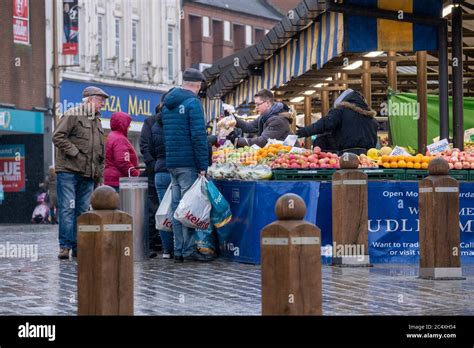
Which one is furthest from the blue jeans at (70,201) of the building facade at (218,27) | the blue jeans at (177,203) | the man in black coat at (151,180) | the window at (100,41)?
the building facade at (218,27)

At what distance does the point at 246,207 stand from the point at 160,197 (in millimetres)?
1637

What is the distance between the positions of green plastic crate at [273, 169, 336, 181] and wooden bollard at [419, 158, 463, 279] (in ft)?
7.76

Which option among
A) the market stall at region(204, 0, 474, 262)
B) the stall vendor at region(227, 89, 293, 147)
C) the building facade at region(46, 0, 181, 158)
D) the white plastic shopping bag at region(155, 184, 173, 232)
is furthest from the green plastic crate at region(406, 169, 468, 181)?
the building facade at region(46, 0, 181, 158)

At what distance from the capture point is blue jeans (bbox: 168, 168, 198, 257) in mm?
15188

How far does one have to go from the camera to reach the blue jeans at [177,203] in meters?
15.2

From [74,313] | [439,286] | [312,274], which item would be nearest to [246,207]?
[439,286]

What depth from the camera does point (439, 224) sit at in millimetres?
12617

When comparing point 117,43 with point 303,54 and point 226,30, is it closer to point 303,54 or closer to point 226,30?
point 226,30

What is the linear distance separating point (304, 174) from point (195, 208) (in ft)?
4.21

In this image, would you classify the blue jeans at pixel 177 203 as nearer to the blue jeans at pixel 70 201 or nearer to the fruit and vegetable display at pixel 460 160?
the blue jeans at pixel 70 201

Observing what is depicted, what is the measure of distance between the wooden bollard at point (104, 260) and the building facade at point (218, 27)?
175ft

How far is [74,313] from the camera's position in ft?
33.0

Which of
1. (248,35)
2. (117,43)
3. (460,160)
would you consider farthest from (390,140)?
(248,35)
